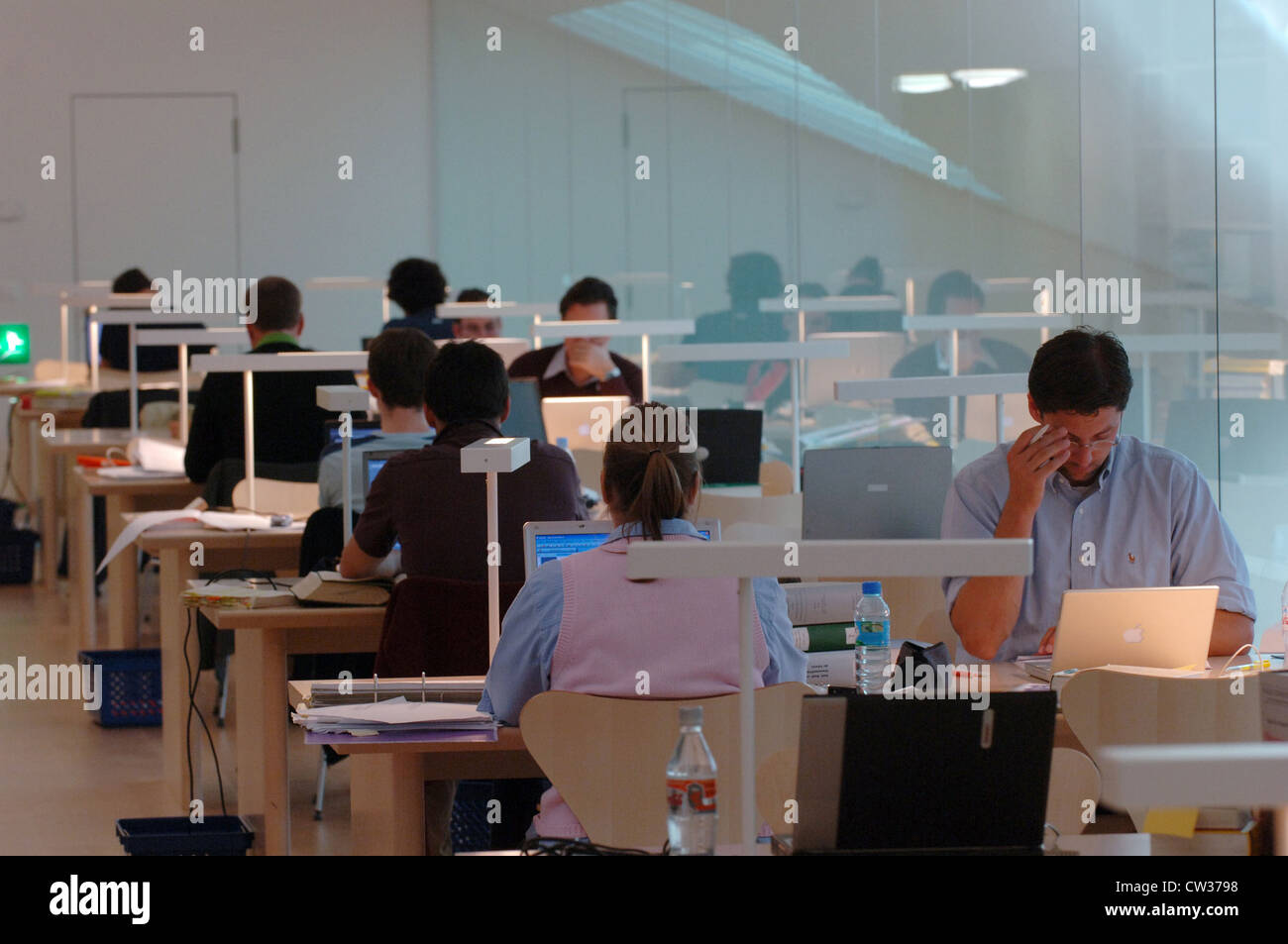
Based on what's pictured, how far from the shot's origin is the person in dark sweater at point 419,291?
619cm

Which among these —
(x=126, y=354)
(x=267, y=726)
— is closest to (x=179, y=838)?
(x=267, y=726)

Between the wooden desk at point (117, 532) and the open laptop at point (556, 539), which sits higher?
the open laptop at point (556, 539)

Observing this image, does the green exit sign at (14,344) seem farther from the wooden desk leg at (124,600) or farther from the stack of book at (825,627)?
the stack of book at (825,627)

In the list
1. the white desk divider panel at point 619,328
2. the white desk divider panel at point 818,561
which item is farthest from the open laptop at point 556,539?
the white desk divider panel at point 619,328

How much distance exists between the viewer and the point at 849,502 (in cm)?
304

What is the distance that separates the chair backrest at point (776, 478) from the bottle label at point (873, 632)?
217cm

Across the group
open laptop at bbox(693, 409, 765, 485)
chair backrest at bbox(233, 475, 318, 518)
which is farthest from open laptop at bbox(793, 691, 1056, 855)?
open laptop at bbox(693, 409, 765, 485)

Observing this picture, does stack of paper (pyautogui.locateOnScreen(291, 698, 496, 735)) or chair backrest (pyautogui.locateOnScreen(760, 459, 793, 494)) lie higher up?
chair backrest (pyautogui.locateOnScreen(760, 459, 793, 494))

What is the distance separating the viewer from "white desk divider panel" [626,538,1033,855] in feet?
5.05

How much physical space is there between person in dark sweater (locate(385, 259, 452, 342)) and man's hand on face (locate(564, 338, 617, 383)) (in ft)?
2.06

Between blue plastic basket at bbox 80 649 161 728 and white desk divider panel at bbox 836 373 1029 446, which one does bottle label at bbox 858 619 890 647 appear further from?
blue plastic basket at bbox 80 649 161 728

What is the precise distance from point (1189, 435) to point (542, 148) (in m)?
5.17

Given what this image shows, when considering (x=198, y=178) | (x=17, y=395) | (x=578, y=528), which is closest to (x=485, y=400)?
(x=578, y=528)

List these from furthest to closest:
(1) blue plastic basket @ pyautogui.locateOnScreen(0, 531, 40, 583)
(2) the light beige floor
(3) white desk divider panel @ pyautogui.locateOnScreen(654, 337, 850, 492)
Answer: (1) blue plastic basket @ pyautogui.locateOnScreen(0, 531, 40, 583) < (3) white desk divider panel @ pyautogui.locateOnScreen(654, 337, 850, 492) < (2) the light beige floor
